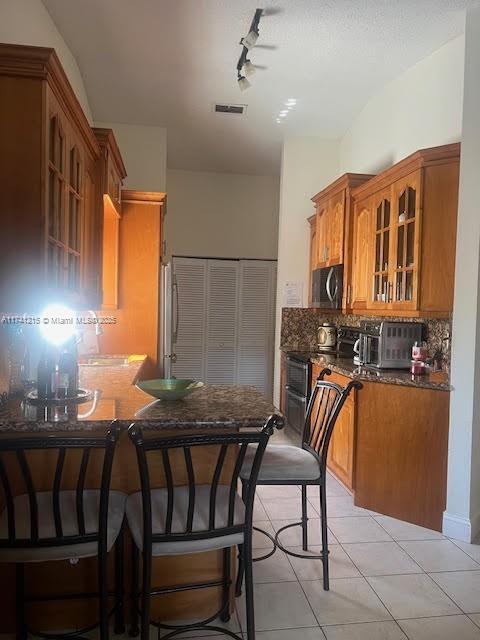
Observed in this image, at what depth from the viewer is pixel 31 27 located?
2.82 meters

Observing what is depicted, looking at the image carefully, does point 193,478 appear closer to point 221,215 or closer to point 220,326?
point 220,326

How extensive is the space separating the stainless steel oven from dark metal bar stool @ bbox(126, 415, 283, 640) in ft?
8.11

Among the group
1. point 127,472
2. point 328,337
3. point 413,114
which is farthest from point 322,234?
point 127,472

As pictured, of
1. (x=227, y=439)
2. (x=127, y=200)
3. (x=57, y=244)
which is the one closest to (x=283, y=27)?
(x=127, y=200)

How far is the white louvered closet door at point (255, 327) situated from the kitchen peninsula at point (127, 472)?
411cm

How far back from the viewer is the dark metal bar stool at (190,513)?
147 centimetres

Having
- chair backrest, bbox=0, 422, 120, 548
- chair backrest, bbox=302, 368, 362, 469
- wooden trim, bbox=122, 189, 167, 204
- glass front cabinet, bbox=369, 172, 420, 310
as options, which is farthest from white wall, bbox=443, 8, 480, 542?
wooden trim, bbox=122, 189, 167, 204

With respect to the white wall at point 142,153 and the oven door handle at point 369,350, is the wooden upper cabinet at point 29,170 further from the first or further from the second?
the white wall at point 142,153

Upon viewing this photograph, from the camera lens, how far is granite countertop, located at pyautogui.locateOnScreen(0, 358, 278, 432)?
5.71 feet

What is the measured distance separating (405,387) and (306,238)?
8.68 feet

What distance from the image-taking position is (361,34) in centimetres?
324

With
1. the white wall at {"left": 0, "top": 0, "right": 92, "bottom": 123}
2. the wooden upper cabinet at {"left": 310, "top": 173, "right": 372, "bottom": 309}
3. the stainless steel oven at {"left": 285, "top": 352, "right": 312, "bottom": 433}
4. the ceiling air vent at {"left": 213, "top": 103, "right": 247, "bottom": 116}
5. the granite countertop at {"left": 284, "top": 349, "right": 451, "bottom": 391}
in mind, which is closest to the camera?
the white wall at {"left": 0, "top": 0, "right": 92, "bottom": 123}

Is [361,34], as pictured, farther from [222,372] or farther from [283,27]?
[222,372]

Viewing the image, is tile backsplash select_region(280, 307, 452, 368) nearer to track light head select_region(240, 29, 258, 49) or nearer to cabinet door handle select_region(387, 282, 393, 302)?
cabinet door handle select_region(387, 282, 393, 302)
